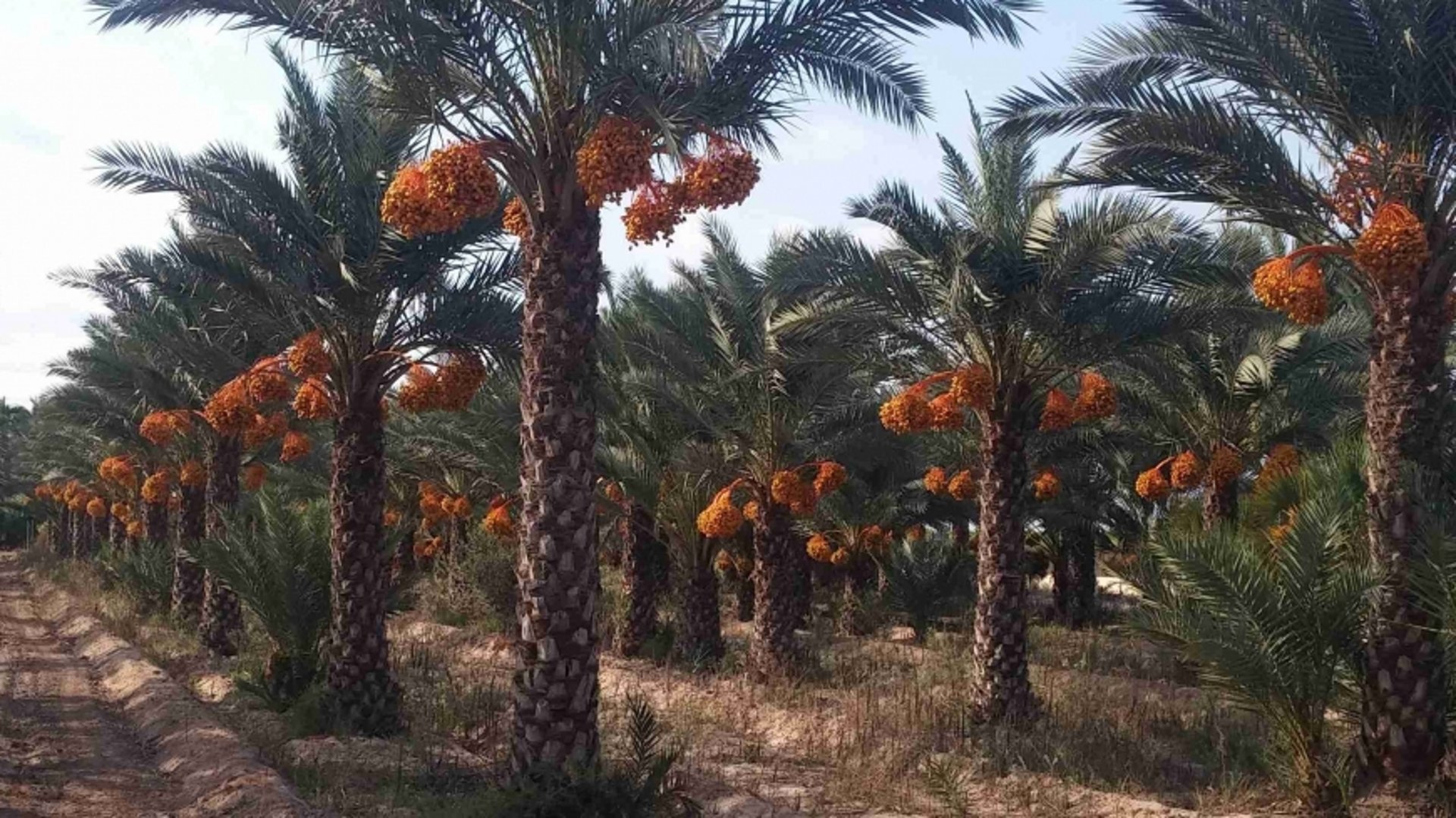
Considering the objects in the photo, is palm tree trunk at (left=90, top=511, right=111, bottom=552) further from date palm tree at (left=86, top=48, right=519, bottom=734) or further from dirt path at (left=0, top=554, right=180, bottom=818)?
date palm tree at (left=86, top=48, right=519, bottom=734)

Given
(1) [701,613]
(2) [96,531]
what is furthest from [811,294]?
(2) [96,531]

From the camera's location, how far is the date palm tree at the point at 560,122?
8.18 meters

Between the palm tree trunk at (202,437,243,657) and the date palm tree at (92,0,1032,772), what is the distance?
11.8 meters

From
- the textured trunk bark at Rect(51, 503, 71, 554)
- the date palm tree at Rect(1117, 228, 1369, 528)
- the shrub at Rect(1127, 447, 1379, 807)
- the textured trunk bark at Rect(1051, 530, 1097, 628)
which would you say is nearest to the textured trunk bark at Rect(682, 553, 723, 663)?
the date palm tree at Rect(1117, 228, 1369, 528)

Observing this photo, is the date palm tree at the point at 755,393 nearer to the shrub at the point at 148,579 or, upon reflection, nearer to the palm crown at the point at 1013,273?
the palm crown at the point at 1013,273

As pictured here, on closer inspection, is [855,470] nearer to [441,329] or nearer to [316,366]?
[441,329]

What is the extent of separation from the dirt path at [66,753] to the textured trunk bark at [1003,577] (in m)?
8.14

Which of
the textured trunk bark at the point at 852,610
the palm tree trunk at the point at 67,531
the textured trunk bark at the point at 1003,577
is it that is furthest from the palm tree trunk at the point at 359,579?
the palm tree trunk at the point at 67,531

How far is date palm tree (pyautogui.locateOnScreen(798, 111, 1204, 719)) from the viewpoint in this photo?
12448mm

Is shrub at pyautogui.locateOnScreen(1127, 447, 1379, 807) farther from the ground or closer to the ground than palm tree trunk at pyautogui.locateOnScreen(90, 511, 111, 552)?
closer to the ground

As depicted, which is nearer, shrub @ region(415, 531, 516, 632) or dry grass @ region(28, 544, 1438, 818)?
dry grass @ region(28, 544, 1438, 818)

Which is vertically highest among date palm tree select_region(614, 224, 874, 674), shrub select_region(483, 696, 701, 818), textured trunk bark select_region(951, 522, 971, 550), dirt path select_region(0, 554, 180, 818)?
date palm tree select_region(614, 224, 874, 674)

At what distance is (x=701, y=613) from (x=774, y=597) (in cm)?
185

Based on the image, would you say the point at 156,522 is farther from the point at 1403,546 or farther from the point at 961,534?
the point at 1403,546
